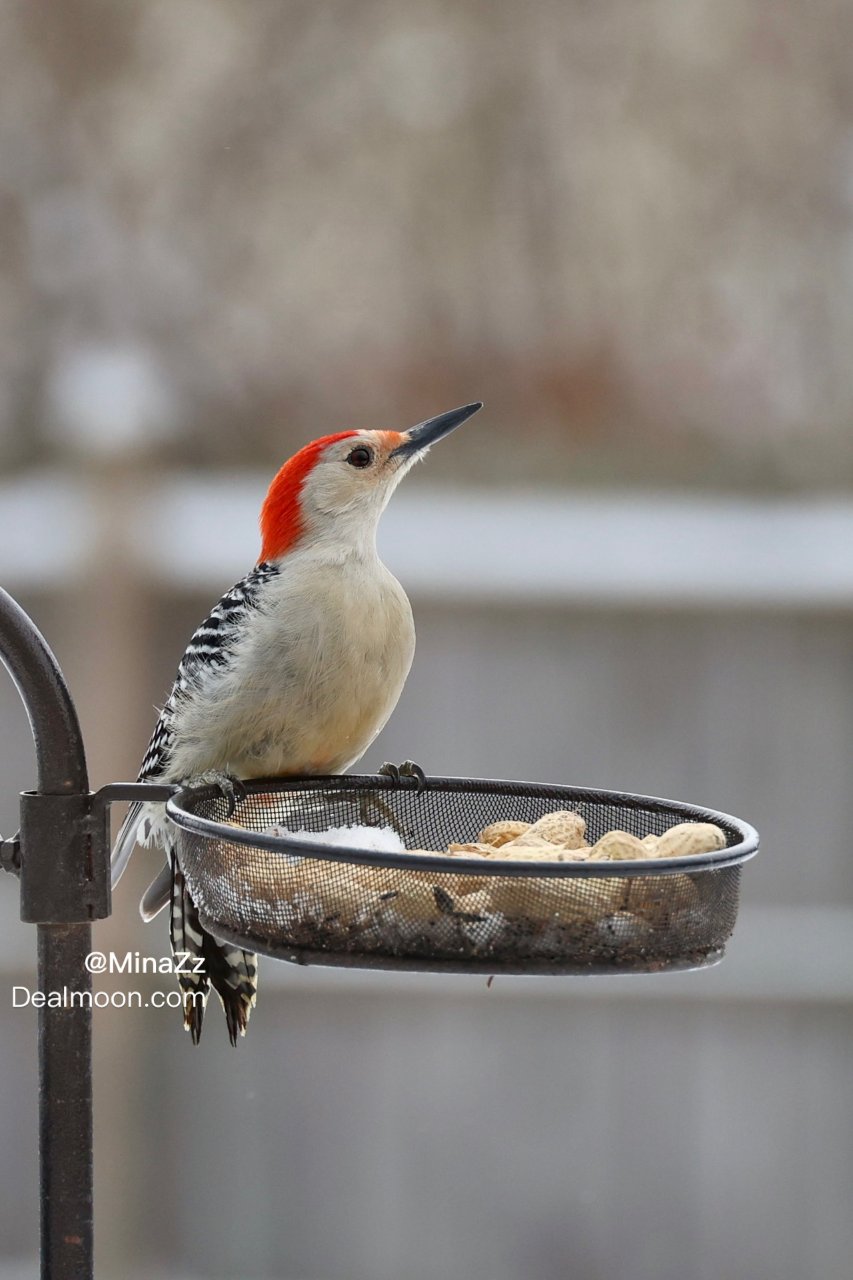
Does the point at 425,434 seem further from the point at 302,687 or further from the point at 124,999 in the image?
the point at 124,999

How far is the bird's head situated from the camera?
7.52 ft

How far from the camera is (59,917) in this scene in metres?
A: 1.51

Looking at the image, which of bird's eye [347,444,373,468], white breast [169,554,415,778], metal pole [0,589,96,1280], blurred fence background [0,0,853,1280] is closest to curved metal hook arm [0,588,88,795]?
metal pole [0,589,96,1280]

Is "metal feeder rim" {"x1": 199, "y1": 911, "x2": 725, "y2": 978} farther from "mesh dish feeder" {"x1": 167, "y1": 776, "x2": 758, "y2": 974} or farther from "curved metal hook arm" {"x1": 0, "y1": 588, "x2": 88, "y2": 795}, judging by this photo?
"curved metal hook arm" {"x1": 0, "y1": 588, "x2": 88, "y2": 795}

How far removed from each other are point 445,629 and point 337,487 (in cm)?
114

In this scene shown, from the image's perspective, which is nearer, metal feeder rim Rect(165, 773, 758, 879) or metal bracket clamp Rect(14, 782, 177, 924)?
metal feeder rim Rect(165, 773, 758, 879)

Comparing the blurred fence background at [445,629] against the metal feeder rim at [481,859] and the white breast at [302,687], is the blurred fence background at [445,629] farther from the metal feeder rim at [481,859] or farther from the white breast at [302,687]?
the metal feeder rim at [481,859]

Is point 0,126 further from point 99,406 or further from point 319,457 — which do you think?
point 319,457

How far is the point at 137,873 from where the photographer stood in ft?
11.2

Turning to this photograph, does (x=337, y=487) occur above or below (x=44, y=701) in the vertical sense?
above

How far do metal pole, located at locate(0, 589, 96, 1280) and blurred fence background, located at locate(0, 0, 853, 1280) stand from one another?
6.05 ft

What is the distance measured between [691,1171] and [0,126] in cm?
298

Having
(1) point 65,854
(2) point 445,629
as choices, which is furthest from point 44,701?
(2) point 445,629

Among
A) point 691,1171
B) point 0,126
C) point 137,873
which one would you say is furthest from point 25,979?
point 0,126
